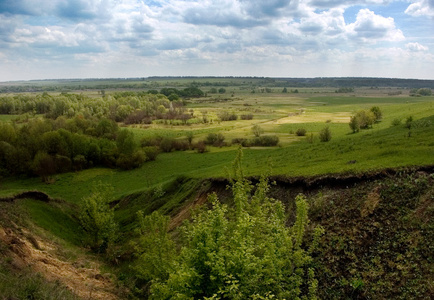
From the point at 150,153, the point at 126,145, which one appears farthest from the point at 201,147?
the point at 126,145

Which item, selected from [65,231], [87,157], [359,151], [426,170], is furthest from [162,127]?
[426,170]

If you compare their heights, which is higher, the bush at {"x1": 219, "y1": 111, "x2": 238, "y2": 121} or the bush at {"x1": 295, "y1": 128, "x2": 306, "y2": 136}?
the bush at {"x1": 219, "y1": 111, "x2": 238, "y2": 121}

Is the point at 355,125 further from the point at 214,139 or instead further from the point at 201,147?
the point at 201,147

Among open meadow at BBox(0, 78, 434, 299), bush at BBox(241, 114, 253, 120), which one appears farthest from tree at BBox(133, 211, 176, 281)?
bush at BBox(241, 114, 253, 120)

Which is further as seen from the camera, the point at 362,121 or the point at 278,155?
the point at 362,121

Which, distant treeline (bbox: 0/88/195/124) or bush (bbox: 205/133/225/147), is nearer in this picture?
bush (bbox: 205/133/225/147)

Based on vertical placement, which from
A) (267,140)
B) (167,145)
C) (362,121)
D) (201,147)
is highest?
(362,121)

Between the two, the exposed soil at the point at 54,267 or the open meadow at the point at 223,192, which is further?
the exposed soil at the point at 54,267

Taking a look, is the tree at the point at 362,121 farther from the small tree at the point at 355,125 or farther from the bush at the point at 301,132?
the bush at the point at 301,132

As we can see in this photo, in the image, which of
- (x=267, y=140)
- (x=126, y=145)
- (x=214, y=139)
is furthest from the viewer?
(x=214, y=139)

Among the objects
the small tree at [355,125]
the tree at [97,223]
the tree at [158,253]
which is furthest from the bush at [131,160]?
the tree at [158,253]

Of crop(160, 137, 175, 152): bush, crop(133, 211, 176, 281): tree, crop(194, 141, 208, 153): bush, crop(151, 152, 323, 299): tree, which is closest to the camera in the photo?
crop(151, 152, 323, 299): tree

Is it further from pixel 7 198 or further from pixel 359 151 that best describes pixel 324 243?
pixel 7 198

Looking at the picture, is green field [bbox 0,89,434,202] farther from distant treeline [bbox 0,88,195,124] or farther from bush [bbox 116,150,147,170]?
distant treeline [bbox 0,88,195,124]
